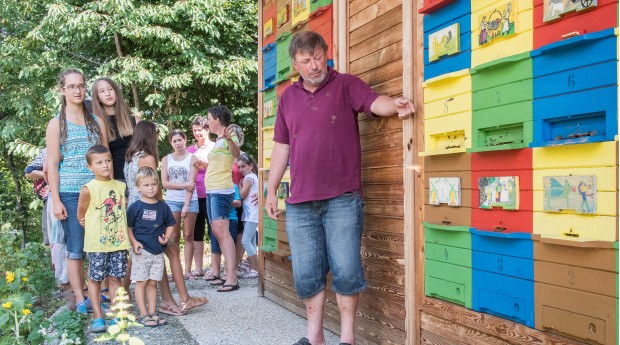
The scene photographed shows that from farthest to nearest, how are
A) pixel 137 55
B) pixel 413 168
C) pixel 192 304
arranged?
pixel 137 55, pixel 192 304, pixel 413 168

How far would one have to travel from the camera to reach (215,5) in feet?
44.8

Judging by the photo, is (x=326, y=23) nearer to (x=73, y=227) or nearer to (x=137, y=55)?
(x=73, y=227)

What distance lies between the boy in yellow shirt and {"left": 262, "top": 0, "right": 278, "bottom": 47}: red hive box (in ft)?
6.19

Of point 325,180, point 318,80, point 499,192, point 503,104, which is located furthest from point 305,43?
point 499,192

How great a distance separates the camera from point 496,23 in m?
2.71

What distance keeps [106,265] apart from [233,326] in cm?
98

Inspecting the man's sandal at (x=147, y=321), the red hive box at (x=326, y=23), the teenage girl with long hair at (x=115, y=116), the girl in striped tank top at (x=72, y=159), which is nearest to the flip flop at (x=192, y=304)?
the man's sandal at (x=147, y=321)

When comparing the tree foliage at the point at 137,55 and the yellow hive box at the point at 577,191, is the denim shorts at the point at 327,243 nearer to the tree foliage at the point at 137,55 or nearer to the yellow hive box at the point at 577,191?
the yellow hive box at the point at 577,191

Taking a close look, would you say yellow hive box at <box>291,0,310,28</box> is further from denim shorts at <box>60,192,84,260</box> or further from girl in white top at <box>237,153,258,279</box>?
girl in white top at <box>237,153,258,279</box>

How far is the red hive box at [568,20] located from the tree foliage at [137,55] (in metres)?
11.1

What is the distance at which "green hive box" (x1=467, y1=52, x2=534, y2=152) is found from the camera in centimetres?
255

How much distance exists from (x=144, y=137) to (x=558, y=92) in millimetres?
3436

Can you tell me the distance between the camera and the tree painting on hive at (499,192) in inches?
104

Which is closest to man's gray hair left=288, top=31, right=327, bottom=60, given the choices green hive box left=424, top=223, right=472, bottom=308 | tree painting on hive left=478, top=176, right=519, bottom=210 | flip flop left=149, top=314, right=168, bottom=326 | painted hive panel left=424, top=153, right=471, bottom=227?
painted hive panel left=424, top=153, right=471, bottom=227
